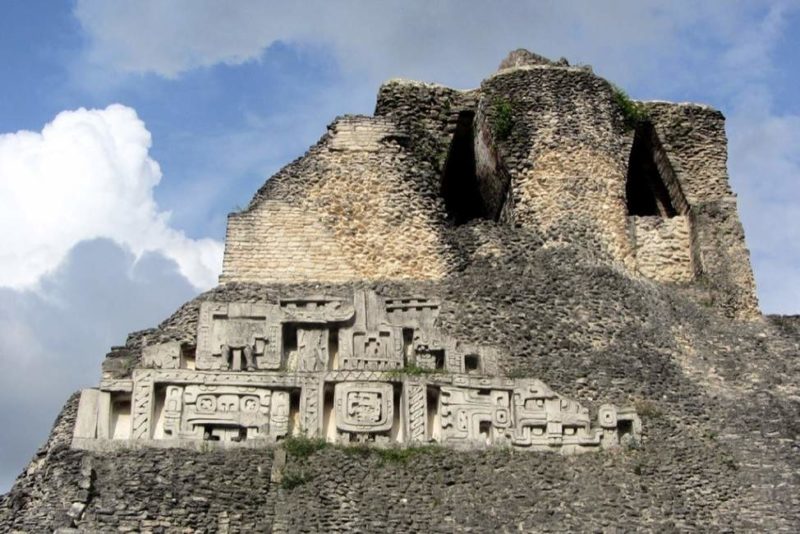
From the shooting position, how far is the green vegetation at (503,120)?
1855cm

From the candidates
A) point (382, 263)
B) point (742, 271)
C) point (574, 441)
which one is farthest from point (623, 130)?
point (574, 441)

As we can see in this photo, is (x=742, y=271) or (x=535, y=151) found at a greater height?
(x=535, y=151)

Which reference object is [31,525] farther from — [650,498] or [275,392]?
[650,498]

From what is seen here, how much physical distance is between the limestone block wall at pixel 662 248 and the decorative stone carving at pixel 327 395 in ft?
14.3

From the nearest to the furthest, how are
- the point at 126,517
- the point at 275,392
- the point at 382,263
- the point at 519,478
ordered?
the point at 126,517 < the point at 519,478 < the point at 275,392 < the point at 382,263

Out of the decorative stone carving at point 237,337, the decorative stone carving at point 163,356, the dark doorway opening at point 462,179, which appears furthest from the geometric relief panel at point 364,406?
the dark doorway opening at point 462,179

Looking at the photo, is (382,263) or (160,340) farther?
(382,263)

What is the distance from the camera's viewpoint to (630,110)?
1933 centimetres

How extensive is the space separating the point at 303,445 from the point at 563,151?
6.82 metres

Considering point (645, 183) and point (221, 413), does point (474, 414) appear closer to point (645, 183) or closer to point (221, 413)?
point (221, 413)

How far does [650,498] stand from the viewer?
43.7 ft

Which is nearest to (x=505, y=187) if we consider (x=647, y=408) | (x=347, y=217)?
(x=347, y=217)

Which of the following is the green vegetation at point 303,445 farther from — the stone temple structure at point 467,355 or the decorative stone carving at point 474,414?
the decorative stone carving at point 474,414

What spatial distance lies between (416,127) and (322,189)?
6.64 feet
